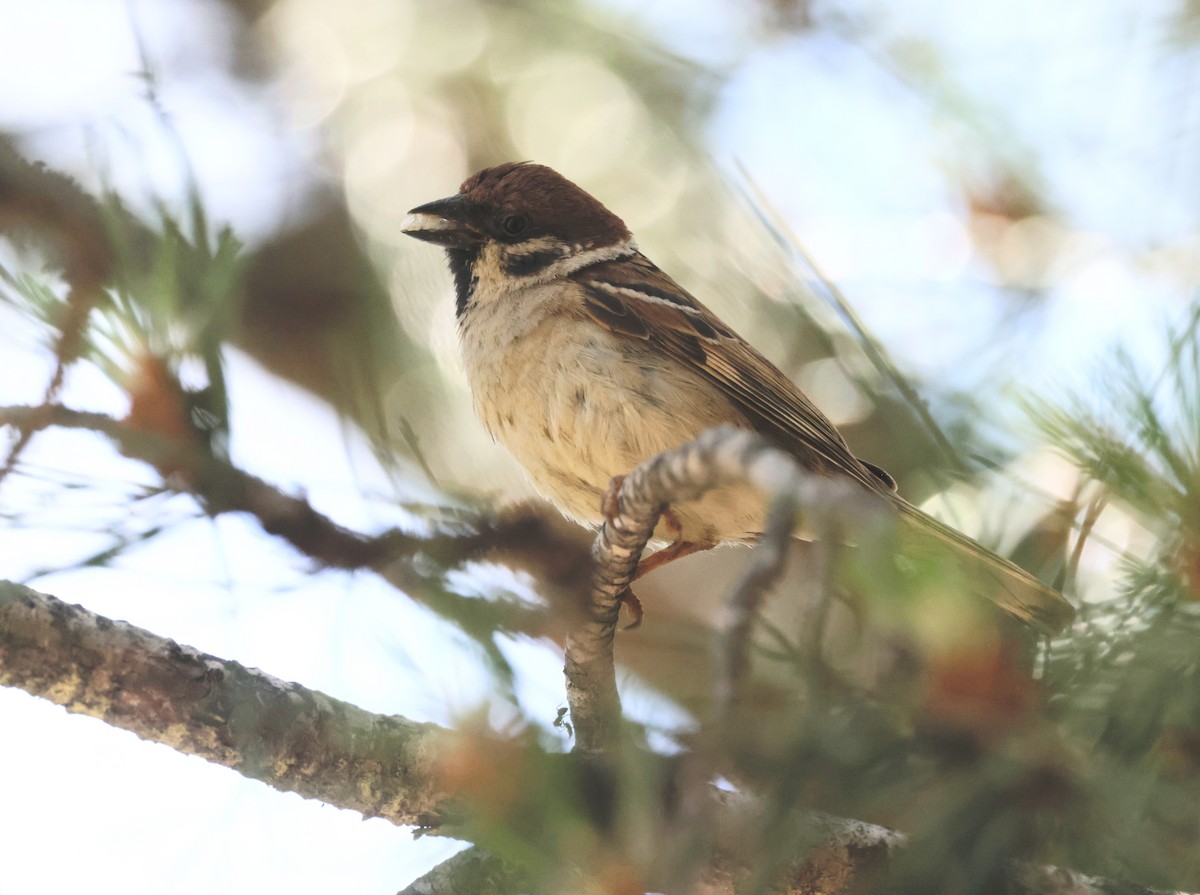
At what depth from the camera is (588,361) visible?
2699 millimetres

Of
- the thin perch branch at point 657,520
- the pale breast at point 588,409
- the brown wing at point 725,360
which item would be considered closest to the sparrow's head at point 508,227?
the brown wing at point 725,360

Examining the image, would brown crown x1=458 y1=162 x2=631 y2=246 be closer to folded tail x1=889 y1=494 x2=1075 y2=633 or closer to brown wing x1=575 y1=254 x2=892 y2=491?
brown wing x1=575 y1=254 x2=892 y2=491

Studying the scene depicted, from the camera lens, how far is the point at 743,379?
2.94 metres

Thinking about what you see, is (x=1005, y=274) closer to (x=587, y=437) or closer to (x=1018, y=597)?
(x=587, y=437)

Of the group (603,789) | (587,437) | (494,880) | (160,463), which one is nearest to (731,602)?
(603,789)

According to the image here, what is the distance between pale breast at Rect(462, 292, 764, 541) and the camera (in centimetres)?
262

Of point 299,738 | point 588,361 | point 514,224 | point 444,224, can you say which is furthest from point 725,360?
point 299,738

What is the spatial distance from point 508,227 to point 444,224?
19 centimetres

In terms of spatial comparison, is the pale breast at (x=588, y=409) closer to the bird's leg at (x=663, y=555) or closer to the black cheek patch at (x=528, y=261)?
the bird's leg at (x=663, y=555)

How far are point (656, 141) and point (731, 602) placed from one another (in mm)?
2946

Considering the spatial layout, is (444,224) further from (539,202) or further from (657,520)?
(657,520)

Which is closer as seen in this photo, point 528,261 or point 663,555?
point 663,555

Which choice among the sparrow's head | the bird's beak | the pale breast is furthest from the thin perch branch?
the bird's beak

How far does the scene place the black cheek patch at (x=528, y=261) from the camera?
10.3 ft
